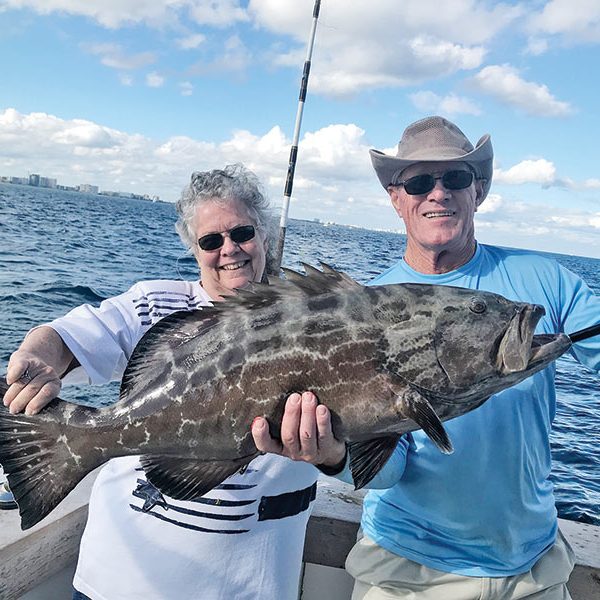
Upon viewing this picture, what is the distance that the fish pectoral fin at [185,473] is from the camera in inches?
107

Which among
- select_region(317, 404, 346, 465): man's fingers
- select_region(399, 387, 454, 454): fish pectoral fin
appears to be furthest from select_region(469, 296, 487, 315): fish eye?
select_region(317, 404, 346, 465): man's fingers

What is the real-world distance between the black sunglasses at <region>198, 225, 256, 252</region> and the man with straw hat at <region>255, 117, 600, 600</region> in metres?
1.01

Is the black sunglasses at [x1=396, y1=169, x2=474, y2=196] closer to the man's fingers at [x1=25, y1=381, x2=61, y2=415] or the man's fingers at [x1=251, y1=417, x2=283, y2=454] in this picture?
the man's fingers at [x1=251, y1=417, x2=283, y2=454]

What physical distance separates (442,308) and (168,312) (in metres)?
1.49

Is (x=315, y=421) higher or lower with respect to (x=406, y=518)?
higher

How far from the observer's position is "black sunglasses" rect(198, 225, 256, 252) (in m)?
3.38

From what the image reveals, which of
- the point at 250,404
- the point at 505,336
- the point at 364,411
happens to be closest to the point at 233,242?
the point at 250,404

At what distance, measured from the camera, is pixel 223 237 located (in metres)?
3.40

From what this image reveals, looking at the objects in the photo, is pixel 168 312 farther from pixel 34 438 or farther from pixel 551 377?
pixel 551 377

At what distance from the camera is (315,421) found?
2629 mm

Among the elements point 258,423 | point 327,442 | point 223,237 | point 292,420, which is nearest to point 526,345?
point 327,442

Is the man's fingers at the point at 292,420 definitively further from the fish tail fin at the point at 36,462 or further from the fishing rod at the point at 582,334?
the fishing rod at the point at 582,334

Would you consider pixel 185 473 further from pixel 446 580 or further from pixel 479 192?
pixel 479 192

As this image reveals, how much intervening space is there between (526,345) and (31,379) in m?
2.29
